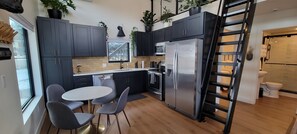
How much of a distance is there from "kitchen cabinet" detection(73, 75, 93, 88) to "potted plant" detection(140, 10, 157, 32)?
9.17ft

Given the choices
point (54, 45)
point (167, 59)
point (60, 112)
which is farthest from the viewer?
point (167, 59)

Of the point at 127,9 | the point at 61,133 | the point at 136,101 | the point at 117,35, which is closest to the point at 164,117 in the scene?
the point at 136,101

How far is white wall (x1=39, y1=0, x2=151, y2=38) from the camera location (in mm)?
3961

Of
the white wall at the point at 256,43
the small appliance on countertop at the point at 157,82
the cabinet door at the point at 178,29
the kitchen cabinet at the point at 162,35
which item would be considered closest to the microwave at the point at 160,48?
the kitchen cabinet at the point at 162,35

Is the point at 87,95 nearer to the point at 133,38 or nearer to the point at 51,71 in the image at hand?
the point at 51,71

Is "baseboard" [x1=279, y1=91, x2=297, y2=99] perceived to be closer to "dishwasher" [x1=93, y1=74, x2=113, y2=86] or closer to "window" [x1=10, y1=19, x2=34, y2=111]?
"dishwasher" [x1=93, y1=74, x2=113, y2=86]

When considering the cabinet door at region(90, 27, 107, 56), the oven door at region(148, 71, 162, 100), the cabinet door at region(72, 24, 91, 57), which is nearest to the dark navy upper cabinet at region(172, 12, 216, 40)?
the oven door at region(148, 71, 162, 100)

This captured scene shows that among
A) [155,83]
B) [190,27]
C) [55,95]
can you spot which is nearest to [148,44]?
[155,83]

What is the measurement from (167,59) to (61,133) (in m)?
2.78

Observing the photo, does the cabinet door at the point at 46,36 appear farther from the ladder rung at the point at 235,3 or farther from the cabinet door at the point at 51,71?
the ladder rung at the point at 235,3

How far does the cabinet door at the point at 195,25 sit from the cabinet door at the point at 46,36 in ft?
10.9

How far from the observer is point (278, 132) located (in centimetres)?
233

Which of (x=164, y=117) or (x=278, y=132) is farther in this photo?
(x=164, y=117)

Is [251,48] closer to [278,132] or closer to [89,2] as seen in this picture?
[278,132]
